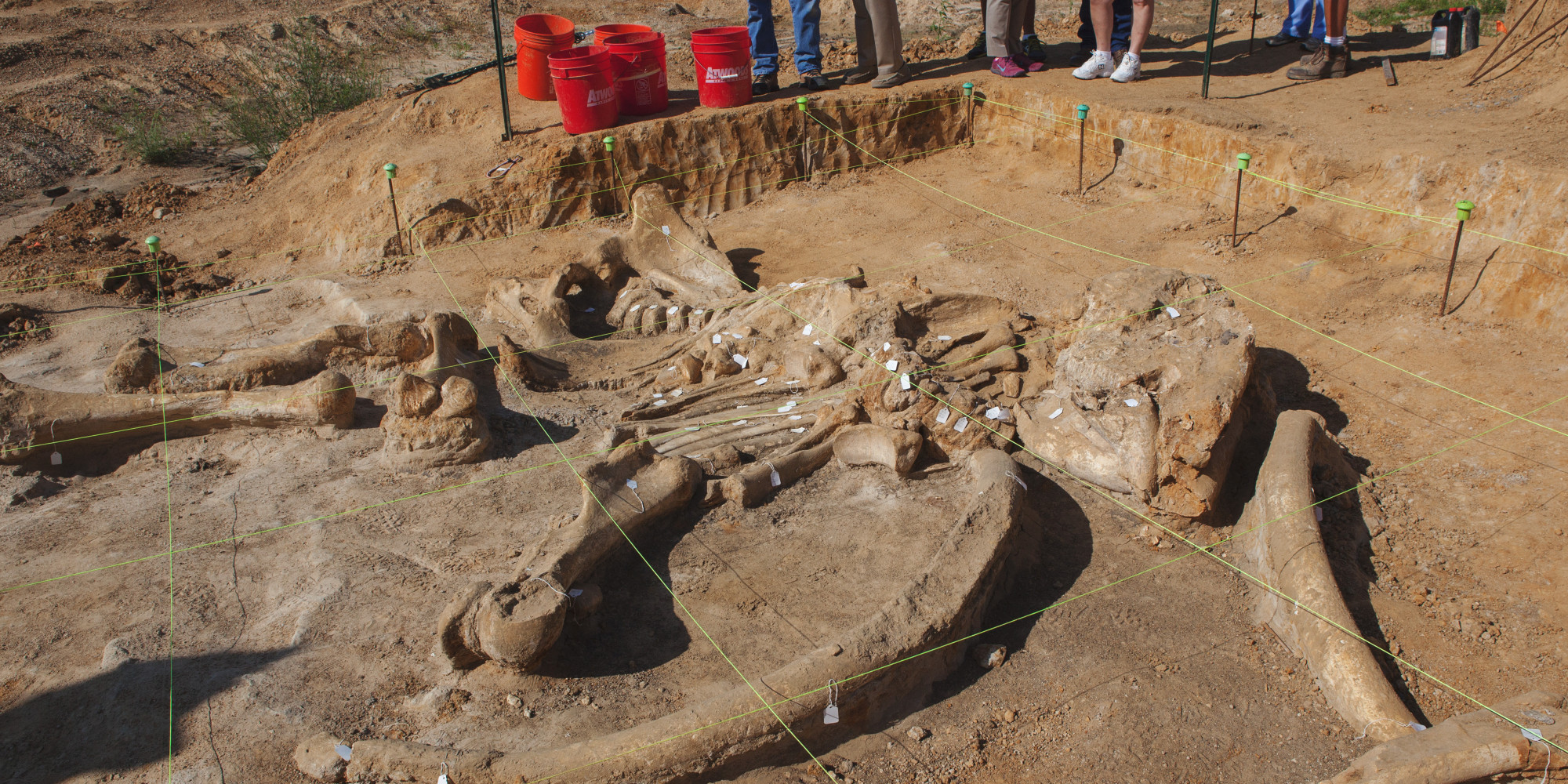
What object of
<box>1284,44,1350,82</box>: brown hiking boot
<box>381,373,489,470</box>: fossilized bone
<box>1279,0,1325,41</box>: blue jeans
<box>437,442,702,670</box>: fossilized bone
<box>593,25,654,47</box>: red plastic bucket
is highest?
<box>593,25,654,47</box>: red plastic bucket

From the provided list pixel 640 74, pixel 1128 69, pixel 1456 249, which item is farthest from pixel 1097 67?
pixel 640 74

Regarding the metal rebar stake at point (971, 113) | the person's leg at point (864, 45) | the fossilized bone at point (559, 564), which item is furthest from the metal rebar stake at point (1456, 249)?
the person's leg at point (864, 45)

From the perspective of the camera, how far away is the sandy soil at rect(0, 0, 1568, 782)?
3275mm

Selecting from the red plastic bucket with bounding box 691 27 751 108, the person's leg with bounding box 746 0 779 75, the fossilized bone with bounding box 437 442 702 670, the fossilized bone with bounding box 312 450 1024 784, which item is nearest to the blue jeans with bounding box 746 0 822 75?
the person's leg with bounding box 746 0 779 75

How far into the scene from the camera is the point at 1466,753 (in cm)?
263

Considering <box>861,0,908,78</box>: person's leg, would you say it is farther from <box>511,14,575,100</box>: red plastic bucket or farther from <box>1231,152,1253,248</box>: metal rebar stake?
<box>1231,152,1253,248</box>: metal rebar stake

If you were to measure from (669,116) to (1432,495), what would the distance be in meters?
6.26

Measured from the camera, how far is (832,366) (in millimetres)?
4895

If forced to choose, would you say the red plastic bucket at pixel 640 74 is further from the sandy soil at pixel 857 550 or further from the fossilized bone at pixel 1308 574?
the fossilized bone at pixel 1308 574

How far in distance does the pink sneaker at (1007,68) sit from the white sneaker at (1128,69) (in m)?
0.86

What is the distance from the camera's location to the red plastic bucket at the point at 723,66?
26.6 ft

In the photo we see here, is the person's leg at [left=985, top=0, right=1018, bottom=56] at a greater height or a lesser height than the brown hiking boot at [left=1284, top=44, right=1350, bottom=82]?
greater

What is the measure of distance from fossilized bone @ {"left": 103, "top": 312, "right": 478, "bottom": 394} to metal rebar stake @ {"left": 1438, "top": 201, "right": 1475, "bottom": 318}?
5.53 m

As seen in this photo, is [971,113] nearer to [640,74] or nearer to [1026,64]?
[1026,64]
